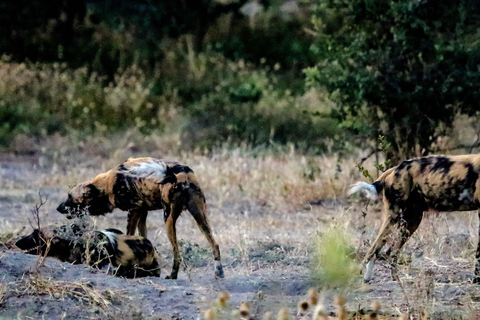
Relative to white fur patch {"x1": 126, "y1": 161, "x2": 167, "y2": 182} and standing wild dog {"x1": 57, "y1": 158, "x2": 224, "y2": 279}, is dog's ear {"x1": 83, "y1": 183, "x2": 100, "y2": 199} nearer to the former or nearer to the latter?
standing wild dog {"x1": 57, "y1": 158, "x2": 224, "y2": 279}

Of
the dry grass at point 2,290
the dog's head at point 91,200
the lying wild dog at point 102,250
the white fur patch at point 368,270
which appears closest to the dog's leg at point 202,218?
the lying wild dog at point 102,250

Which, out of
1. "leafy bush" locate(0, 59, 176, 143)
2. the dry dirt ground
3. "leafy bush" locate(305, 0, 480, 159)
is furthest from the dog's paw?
"leafy bush" locate(0, 59, 176, 143)

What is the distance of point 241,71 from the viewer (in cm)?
1775

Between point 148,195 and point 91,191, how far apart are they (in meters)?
0.58

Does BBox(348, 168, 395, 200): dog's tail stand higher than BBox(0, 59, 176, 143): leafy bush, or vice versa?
BBox(0, 59, 176, 143): leafy bush

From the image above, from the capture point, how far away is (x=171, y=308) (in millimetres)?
4941

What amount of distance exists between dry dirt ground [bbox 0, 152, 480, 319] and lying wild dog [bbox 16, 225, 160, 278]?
231 millimetres

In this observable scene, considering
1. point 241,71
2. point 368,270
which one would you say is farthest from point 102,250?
point 241,71

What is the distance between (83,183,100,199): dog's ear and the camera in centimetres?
671

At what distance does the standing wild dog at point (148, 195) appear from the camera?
614 cm

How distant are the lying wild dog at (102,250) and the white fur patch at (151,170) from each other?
18.9 inches

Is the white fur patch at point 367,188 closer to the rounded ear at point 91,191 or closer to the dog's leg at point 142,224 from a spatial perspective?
the dog's leg at point 142,224

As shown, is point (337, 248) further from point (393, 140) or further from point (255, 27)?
point (255, 27)

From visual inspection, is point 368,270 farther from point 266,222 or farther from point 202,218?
point 266,222
